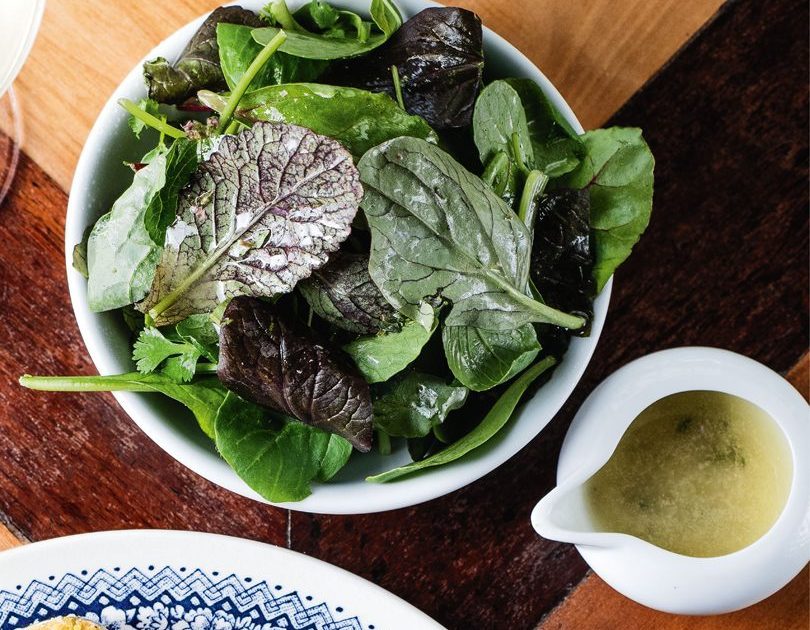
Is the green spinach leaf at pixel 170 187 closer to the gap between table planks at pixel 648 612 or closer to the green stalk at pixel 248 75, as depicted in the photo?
the green stalk at pixel 248 75

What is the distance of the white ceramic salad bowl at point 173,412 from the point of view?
2.28ft

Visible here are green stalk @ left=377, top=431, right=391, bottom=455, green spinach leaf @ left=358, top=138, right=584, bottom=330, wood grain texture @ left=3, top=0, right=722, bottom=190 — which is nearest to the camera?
green spinach leaf @ left=358, top=138, right=584, bottom=330

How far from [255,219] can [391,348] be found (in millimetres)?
131

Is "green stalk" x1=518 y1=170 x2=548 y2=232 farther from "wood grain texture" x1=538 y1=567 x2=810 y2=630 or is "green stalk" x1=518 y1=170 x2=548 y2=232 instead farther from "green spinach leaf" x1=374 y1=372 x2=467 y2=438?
"wood grain texture" x1=538 y1=567 x2=810 y2=630

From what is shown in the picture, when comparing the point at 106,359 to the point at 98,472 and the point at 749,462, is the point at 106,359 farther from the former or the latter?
the point at 749,462

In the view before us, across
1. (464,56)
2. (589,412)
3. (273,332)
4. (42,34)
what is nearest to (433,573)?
(589,412)

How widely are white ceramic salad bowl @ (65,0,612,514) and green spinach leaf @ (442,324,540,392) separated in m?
0.06

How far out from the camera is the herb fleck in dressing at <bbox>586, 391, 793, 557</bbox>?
78 centimetres

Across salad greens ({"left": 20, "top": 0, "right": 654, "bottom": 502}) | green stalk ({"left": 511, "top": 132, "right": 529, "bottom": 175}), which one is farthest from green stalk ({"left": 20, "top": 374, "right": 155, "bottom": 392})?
green stalk ({"left": 511, "top": 132, "right": 529, "bottom": 175})

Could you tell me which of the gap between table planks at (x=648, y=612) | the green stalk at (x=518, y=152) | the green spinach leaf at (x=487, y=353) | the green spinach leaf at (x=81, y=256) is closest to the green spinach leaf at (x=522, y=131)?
the green stalk at (x=518, y=152)

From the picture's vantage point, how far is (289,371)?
Result: 0.64 metres

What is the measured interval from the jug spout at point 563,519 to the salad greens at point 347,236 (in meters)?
0.07

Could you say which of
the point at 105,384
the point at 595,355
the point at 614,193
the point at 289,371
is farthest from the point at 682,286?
the point at 105,384

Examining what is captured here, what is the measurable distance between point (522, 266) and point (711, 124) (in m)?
0.36
